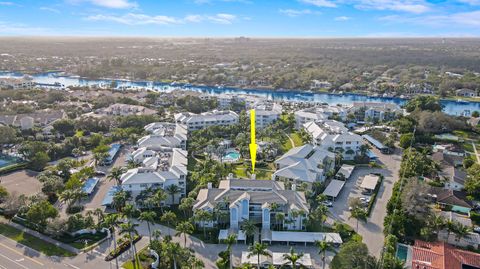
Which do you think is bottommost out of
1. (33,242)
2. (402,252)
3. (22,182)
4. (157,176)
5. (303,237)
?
(33,242)

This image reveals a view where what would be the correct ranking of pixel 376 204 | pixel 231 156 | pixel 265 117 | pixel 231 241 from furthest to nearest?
pixel 265 117, pixel 231 156, pixel 376 204, pixel 231 241

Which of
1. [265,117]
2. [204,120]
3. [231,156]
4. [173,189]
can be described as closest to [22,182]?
[173,189]

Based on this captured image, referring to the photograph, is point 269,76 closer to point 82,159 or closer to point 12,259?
point 82,159

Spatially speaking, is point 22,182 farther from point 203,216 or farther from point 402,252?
point 402,252

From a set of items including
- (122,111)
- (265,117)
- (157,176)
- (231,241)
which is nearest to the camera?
(231,241)

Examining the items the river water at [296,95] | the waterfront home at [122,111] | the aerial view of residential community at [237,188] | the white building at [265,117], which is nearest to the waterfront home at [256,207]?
the aerial view of residential community at [237,188]

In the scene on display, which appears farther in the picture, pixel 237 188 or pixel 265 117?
pixel 265 117

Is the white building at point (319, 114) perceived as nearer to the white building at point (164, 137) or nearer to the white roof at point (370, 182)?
the white roof at point (370, 182)
